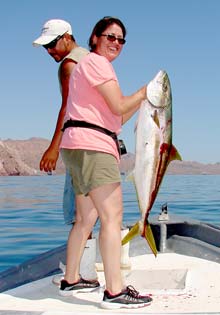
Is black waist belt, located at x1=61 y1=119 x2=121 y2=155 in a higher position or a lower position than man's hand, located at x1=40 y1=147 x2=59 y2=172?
higher

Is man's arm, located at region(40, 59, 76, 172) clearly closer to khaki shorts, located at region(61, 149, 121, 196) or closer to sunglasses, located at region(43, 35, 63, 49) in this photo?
sunglasses, located at region(43, 35, 63, 49)

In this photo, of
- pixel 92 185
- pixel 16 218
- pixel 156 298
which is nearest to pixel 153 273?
pixel 156 298

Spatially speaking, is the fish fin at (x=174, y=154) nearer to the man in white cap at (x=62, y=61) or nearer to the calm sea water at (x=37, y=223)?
the man in white cap at (x=62, y=61)

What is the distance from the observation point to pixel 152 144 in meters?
3.88

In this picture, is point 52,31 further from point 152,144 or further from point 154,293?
point 154,293

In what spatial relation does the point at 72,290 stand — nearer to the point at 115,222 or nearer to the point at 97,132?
the point at 115,222

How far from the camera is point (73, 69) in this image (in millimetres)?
4070

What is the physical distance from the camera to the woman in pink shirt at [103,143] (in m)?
3.84

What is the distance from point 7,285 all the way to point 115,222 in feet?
6.28

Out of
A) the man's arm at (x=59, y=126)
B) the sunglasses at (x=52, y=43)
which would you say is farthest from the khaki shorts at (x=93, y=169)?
the sunglasses at (x=52, y=43)

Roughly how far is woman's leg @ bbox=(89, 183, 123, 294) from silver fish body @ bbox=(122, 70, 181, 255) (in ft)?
0.65

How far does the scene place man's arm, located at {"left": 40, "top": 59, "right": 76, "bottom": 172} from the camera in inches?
168

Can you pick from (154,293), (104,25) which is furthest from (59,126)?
(154,293)

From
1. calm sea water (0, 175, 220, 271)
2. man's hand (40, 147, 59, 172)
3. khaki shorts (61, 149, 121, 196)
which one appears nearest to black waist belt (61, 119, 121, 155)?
khaki shorts (61, 149, 121, 196)
